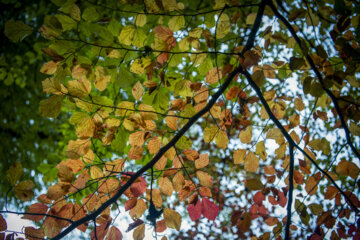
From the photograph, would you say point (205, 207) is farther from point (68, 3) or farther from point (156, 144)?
point (68, 3)

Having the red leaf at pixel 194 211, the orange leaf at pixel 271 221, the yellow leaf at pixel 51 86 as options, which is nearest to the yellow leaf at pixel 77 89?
the yellow leaf at pixel 51 86

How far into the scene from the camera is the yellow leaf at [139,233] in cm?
120

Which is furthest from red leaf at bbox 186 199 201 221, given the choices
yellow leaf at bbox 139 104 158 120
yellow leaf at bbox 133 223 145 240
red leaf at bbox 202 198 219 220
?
yellow leaf at bbox 139 104 158 120

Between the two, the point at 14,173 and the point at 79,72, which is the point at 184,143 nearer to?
the point at 79,72

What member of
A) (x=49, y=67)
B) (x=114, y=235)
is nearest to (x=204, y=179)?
(x=114, y=235)

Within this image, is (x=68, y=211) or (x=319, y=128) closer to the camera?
(x=68, y=211)

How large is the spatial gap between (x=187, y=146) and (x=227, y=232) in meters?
5.98

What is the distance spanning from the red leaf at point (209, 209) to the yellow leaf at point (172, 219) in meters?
0.16

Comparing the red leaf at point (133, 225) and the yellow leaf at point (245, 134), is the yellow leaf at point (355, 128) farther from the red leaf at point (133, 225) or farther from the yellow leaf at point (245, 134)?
the red leaf at point (133, 225)

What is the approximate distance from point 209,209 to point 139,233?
41 centimetres

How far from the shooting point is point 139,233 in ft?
3.93

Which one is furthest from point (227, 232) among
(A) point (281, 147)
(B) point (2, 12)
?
A: (B) point (2, 12)

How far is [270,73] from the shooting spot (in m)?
1.78

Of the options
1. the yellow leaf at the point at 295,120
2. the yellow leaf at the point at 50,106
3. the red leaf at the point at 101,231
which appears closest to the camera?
the yellow leaf at the point at 50,106
